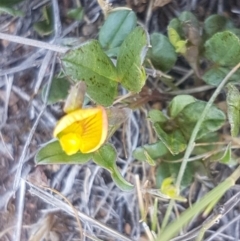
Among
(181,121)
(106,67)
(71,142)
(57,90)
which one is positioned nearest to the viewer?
(71,142)

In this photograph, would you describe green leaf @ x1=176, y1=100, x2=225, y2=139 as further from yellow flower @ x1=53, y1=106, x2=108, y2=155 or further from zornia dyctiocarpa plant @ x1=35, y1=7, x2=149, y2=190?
yellow flower @ x1=53, y1=106, x2=108, y2=155

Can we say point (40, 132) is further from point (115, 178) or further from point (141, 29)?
point (141, 29)

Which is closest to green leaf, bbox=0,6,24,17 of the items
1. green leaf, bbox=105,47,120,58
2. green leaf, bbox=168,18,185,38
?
green leaf, bbox=105,47,120,58

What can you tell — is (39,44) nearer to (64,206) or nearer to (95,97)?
Result: (95,97)

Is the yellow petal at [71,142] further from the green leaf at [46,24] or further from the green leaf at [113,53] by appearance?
the green leaf at [46,24]

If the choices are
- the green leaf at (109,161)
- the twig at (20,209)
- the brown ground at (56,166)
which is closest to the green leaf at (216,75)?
the brown ground at (56,166)

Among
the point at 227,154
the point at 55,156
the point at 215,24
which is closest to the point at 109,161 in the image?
the point at 55,156

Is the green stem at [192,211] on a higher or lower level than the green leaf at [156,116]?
lower
